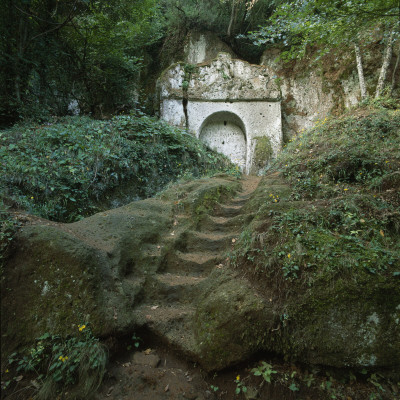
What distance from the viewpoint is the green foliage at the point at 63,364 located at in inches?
92.7

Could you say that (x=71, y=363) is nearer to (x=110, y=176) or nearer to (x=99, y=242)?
(x=99, y=242)

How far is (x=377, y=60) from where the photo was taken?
28.4 ft

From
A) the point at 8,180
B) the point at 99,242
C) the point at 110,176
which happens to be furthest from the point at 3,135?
the point at 99,242

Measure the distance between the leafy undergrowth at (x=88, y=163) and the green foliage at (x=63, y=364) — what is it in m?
2.27

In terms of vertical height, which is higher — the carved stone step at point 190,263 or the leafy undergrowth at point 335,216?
the leafy undergrowth at point 335,216

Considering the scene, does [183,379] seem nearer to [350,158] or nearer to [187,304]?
[187,304]

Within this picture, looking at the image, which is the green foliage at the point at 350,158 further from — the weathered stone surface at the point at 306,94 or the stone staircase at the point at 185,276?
the weathered stone surface at the point at 306,94

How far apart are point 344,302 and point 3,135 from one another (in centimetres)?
711

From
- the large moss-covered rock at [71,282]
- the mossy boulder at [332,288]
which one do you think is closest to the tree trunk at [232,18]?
the mossy boulder at [332,288]

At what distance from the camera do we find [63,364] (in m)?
2.41

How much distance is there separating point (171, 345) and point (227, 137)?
9.36 metres

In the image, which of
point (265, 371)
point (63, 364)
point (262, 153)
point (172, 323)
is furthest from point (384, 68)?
point (63, 364)

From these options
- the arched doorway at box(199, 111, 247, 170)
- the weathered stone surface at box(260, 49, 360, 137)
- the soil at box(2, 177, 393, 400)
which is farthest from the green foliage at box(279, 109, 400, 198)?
the arched doorway at box(199, 111, 247, 170)

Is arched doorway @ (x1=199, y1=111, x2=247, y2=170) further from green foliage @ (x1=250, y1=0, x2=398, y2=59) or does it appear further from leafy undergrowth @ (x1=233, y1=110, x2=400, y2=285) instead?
green foliage @ (x1=250, y1=0, x2=398, y2=59)
